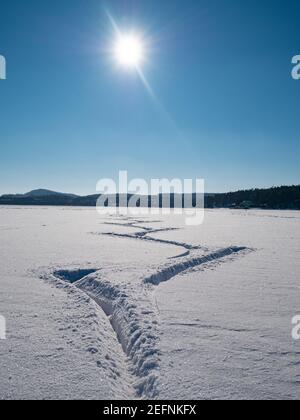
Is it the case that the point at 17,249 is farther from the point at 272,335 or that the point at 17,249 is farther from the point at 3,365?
the point at 272,335

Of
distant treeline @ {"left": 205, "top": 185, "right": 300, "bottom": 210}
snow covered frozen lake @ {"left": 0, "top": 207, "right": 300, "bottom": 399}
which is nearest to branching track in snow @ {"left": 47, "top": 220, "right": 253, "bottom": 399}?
Answer: snow covered frozen lake @ {"left": 0, "top": 207, "right": 300, "bottom": 399}

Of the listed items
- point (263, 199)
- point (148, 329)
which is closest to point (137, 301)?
point (148, 329)

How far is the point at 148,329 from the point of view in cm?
590

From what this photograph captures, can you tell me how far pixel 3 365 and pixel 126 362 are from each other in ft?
5.78

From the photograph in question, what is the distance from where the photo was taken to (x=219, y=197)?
9888 centimetres

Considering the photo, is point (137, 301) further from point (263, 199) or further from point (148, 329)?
point (263, 199)

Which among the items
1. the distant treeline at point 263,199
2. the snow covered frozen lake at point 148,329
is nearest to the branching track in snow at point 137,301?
the snow covered frozen lake at point 148,329

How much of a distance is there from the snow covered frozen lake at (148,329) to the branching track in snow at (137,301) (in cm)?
2

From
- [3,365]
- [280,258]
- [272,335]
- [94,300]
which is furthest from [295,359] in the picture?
[280,258]

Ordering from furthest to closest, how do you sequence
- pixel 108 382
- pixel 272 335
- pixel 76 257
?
1. pixel 76 257
2. pixel 272 335
3. pixel 108 382

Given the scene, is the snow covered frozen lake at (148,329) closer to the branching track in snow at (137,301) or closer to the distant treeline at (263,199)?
the branching track in snow at (137,301)

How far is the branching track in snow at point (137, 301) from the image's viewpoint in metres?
4.74

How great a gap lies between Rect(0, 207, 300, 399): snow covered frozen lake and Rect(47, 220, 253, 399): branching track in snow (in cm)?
2

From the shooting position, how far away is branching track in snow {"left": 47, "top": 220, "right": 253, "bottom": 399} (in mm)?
4742
